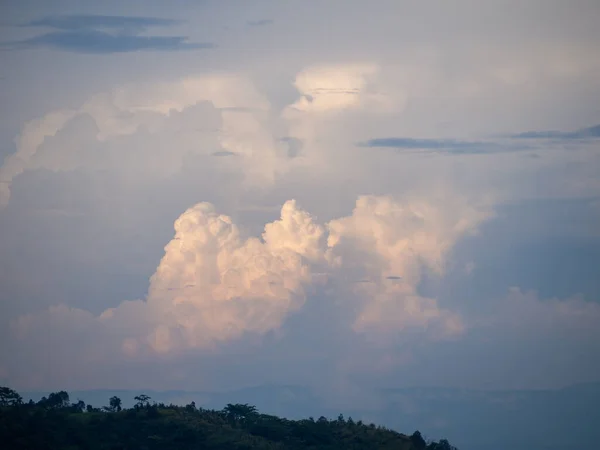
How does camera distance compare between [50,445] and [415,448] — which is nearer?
[50,445]

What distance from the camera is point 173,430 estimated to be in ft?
580

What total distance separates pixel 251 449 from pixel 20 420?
37461 millimetres

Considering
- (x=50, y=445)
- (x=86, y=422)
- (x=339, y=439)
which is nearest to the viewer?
(x=50, y=445)

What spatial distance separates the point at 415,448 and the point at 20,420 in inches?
2604

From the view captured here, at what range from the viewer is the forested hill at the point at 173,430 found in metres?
168

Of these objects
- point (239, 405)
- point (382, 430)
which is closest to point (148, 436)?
point (239, 405)

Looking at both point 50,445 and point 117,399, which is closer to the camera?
point 50,445

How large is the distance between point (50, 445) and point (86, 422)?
37.0 ft

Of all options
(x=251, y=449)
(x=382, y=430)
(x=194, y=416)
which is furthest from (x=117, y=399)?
(x=382, y=430)

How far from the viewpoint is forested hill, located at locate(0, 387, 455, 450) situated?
168 meters

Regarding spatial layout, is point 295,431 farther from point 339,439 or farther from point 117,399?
point 117,399

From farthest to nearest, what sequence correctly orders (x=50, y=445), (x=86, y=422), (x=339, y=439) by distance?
(x=339, y=439) → (x=86, y=422) → (x=50, y=445)

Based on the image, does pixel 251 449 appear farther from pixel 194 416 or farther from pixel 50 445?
pixel 50 445

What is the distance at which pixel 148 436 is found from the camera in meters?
174
